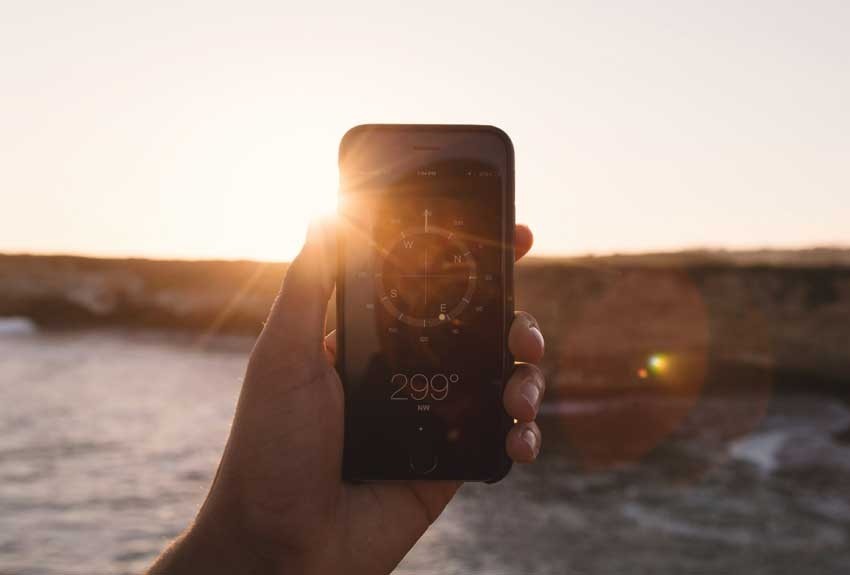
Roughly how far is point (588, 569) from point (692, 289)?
9792mm

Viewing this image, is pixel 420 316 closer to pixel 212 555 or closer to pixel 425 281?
pixel 425 281

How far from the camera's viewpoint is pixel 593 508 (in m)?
7.69

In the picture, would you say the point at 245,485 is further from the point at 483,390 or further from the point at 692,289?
the point at 692,289

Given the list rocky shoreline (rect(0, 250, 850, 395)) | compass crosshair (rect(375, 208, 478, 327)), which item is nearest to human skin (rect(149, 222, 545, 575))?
compass crosshair (rect(375, 208, 478, 327))

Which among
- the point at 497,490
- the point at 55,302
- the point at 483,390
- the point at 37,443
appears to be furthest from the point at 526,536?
the point at 55,302

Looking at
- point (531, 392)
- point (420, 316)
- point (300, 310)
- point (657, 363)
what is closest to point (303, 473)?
point (300, 310)

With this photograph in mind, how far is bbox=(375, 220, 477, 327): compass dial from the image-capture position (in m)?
2.67

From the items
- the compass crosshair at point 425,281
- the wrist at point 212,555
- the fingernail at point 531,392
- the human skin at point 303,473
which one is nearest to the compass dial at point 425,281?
the compass crosshair at point 425,281

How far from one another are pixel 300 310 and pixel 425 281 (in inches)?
16.0

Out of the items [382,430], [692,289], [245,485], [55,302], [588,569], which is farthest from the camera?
[55,302]

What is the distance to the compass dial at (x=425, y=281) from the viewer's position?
267 centimetres

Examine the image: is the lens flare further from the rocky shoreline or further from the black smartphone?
the black smartphone

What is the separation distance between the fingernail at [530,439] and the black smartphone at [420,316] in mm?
79

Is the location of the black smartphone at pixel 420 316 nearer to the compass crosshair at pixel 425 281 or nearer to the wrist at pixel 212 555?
the compass crosshair at pixel 425 281
